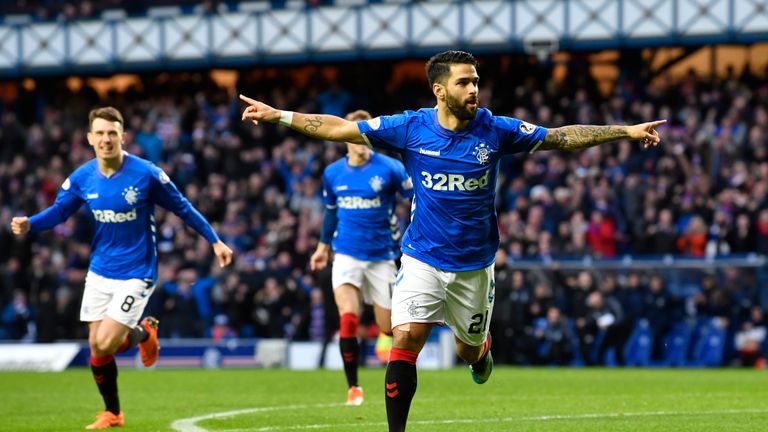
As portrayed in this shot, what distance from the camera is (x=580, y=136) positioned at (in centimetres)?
885

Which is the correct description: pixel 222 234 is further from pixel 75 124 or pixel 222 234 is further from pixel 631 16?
pixel 631 16

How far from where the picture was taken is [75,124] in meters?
34.7

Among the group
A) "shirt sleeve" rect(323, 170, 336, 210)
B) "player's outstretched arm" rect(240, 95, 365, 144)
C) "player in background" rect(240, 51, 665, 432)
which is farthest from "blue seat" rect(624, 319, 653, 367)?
"player's outstretched arm" rect(240, 95, 365, 144)

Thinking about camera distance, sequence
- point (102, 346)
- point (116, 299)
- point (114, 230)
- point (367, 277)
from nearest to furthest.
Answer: point (102, 346) < point (116, 299) < point (114, 230) < point (367, 277)

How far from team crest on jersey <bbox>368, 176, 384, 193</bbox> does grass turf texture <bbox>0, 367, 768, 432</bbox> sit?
7.40 ft

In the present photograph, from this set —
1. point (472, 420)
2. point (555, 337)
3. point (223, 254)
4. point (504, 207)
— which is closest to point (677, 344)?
point (555, 337)

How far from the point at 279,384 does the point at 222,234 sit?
37.0ft

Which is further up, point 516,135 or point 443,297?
point 516,135

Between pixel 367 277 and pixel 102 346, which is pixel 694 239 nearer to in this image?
pixel 367 277

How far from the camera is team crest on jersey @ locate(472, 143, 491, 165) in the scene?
29.0ft

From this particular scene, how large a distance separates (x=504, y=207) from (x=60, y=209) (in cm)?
1641

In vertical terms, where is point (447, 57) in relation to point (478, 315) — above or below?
above

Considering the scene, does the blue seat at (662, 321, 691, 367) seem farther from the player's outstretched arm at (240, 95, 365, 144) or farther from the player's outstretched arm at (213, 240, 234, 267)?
the player's outstretched arm at (240, 95, 365, 144)

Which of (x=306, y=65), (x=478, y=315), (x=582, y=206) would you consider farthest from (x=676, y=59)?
(x=478, y=315)
